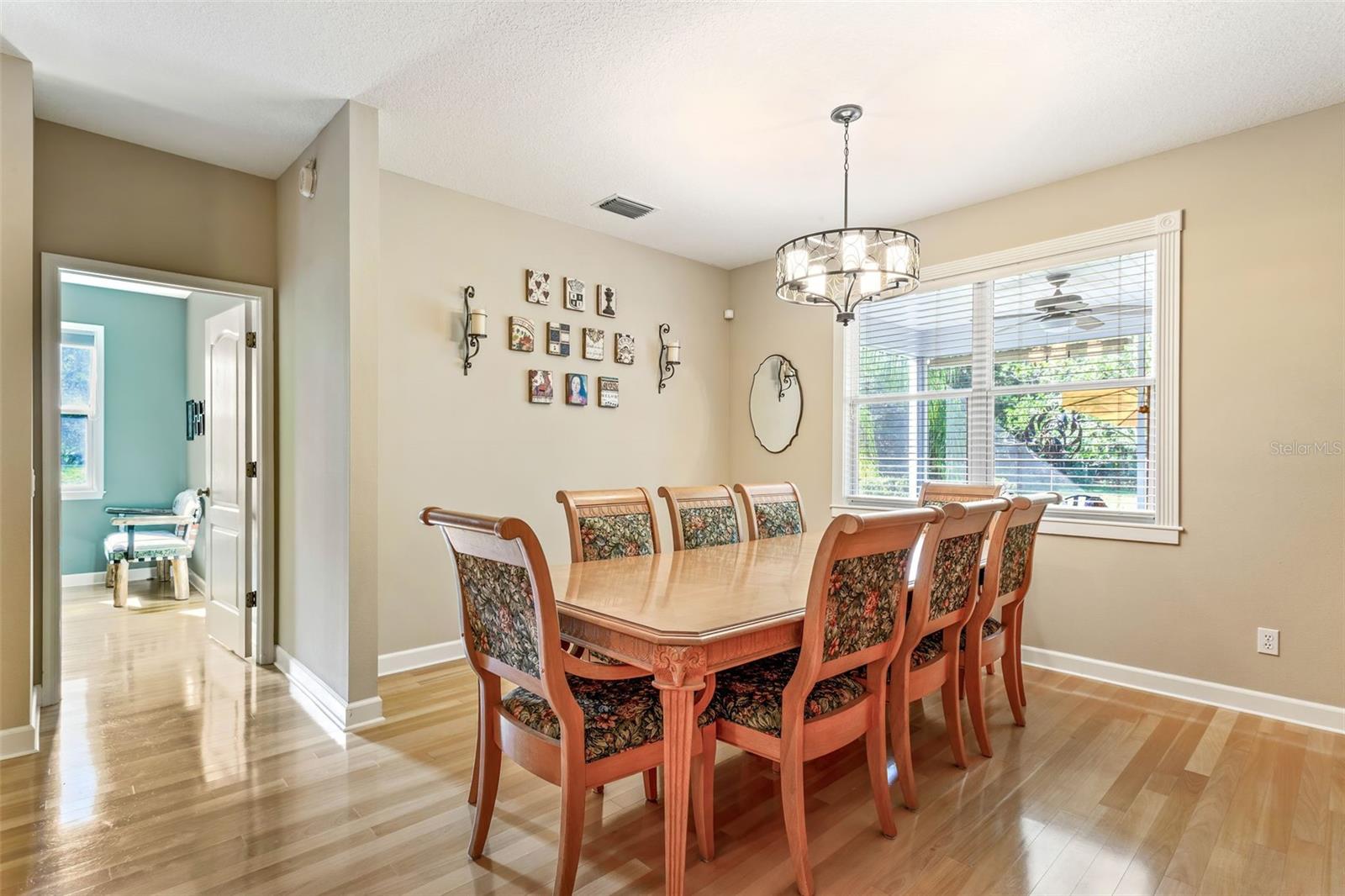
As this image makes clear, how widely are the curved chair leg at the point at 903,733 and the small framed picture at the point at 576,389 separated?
276cm

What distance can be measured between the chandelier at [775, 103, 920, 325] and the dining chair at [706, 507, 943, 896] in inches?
42.7

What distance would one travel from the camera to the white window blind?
11.4 ft

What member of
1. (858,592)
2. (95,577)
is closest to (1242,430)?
(858,592)

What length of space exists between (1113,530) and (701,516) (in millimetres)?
2172

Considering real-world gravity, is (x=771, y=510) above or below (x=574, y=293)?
below

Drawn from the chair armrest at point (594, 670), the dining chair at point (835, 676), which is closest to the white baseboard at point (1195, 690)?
the dining chair at point (835, 676)

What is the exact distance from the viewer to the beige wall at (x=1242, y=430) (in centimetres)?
288

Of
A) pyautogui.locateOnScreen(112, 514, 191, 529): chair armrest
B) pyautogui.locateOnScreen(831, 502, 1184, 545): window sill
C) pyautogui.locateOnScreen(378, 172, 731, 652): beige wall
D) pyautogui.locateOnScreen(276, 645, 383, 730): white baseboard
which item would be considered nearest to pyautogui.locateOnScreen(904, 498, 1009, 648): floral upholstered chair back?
pyautogui.locateOnScreen(831, 502, 1184, 545): window sill

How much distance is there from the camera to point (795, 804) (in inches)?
69.4

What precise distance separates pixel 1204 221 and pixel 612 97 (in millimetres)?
2854

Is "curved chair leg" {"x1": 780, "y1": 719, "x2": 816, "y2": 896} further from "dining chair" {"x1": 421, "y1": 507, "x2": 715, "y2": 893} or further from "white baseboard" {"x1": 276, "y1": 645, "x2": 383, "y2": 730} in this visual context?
"white baseboard" {"x1": 276, "y1": 645, "x2": 383, "y2": 730}

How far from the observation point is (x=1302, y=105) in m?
2.87

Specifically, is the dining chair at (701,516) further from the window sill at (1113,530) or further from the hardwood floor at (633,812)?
the window sill at (1113,530)

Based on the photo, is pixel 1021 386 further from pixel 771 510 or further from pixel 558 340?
pixel 558 340
